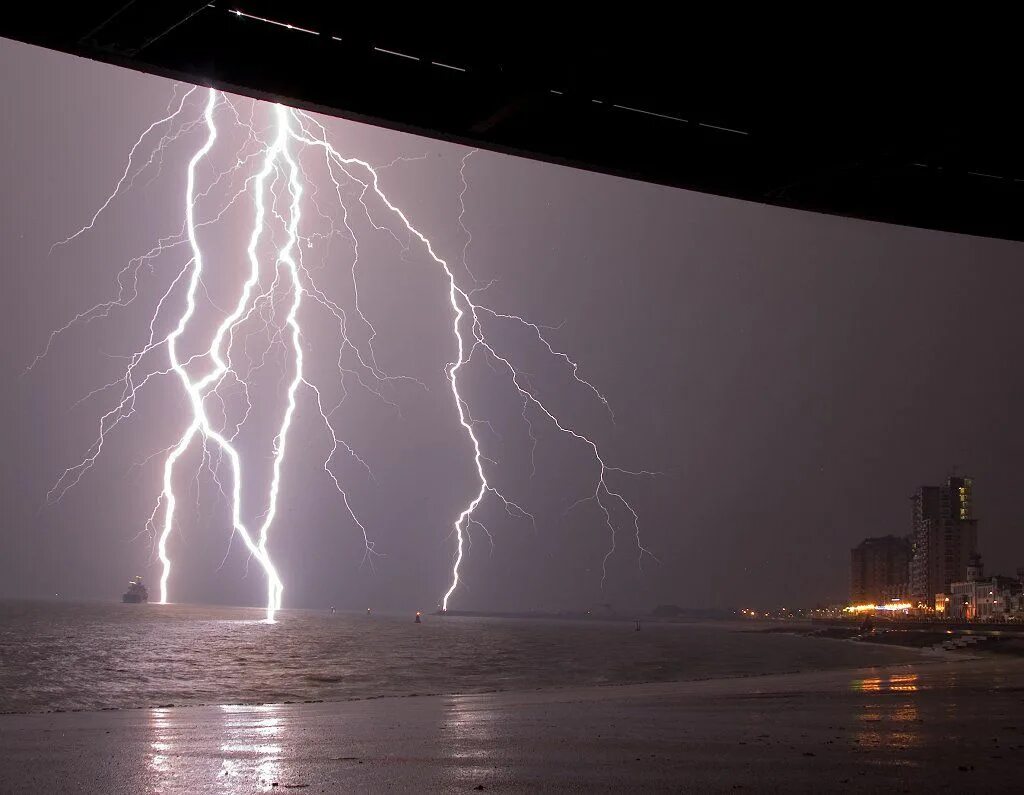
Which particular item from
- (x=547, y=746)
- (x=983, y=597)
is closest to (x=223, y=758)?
(x=547, y=746)

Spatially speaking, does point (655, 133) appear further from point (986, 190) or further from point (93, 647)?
point (93, 647)

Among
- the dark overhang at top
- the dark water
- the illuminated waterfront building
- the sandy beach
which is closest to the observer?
the dark overhang at top

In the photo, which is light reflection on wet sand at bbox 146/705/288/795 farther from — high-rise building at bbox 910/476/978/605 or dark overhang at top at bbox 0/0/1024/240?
high-rise building at bbox 910/476/978/605

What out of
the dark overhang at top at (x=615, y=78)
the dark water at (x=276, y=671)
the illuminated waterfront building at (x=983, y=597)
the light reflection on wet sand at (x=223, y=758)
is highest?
the dark overhang at top at (x=615, y=78)

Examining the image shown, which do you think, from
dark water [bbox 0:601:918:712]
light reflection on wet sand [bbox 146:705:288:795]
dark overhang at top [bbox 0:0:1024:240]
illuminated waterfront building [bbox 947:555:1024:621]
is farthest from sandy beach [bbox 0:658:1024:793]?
illuminated waterfront building [bbox 947:555:1024:621]

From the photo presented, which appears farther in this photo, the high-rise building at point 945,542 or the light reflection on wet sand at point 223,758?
the high-rise building at point 945,542

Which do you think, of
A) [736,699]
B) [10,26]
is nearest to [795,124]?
[10,26]

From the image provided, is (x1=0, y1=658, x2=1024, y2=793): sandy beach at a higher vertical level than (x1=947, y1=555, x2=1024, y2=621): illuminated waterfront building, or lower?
higher

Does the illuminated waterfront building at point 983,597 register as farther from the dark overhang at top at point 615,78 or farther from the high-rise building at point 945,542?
the dark overhang at top at point 615,78

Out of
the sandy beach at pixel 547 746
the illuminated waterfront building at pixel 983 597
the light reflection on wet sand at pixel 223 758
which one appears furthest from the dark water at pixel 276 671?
the illuminated waterfront building at pixel 983 597
